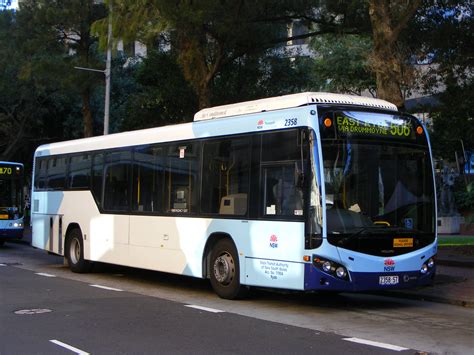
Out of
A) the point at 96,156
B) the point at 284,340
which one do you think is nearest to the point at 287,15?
the point at 96,156

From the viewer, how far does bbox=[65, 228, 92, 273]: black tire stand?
15594 mm

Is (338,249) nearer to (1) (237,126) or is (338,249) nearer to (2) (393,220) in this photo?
(2) (393,220)

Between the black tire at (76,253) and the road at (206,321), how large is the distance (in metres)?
1.96

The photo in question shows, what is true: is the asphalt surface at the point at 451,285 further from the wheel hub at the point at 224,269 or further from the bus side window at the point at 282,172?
the bus side window at the point at 282,172

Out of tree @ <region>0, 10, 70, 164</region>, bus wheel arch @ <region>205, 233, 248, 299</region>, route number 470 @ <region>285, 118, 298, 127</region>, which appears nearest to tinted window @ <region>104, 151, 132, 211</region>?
bus wheel arch @ <region>205, 233, 248, 299</region>

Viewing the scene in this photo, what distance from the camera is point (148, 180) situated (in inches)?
516

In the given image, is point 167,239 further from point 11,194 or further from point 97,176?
point 11,194

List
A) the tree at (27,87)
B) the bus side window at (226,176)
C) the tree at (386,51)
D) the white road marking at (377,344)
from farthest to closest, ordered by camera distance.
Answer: the tree at (27,87), the tree at (386,51), the bus side window at (226,176), the white road marking at (377,344)

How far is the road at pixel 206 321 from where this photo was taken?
24.3 ft

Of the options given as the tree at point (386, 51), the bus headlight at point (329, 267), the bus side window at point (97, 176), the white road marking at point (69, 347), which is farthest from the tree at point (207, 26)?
the white road marking at point (69, 347)

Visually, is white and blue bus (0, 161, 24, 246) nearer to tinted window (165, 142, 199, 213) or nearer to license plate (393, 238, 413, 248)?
tinted window (165, 142, 199, 213)

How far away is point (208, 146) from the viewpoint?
11.6 meters

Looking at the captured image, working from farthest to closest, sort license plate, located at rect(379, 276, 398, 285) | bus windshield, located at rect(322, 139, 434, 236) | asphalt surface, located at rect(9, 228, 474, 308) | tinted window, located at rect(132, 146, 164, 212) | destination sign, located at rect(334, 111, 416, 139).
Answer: tinted window, located at rect(132, 146, 164, 212), asphalt surface, located at rect(9, 228, 474, 308), destination sign, located at rect(334, 111, 416, 139), license plate, located at rect(379, 276, 398, 285), bus windshield, located at rect(322, 139, 434, 236)

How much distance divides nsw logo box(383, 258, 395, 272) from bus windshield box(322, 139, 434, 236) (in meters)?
0.47
